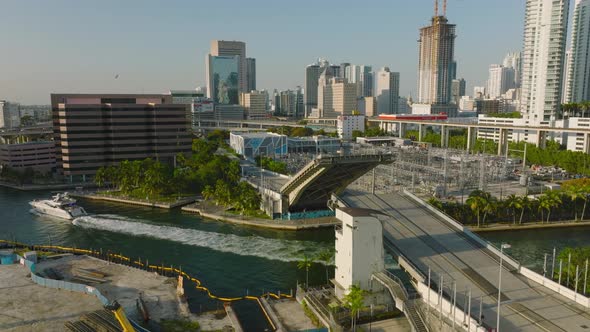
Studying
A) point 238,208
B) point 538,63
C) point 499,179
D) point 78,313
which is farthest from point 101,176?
point 538,63

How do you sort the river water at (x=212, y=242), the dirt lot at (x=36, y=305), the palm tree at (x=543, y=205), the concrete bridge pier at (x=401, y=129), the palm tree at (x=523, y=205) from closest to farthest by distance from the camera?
the dirt lot at (x=36, y=305) → the river water at (x=212, y=242) → the palm tree at (x=543, y=205) → the palm tree at (x=523, y=205) → the concrete bridge pier at (x=401, y=129)

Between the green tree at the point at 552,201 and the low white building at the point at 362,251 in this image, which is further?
the green tree at the point at 552,201

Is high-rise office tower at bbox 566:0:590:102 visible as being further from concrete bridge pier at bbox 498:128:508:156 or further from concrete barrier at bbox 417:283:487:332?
concrete barrier at bbox 417:283:487:332

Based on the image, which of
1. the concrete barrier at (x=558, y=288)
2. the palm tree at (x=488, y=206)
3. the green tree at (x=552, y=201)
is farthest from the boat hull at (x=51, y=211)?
the green tree at (x=552, y=201)

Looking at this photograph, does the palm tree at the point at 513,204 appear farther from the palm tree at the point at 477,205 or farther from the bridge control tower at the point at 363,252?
the bridge control tower at the point at 363,252

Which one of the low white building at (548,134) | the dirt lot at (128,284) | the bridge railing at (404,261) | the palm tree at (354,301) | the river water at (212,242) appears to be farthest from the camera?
the low white building at (548,134)

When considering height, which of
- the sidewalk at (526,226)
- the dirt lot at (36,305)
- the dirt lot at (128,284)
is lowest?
the sidewalk at (526,226)
